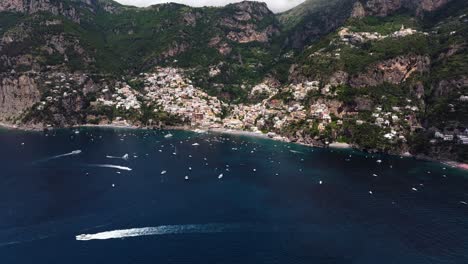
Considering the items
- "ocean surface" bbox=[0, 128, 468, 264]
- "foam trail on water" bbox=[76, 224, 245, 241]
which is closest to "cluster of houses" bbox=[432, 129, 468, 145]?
"ocean surface" bbox=[0, 128, 468, 264]

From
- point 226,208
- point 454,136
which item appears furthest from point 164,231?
point 454,136

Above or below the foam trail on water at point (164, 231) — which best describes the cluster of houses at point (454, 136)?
above

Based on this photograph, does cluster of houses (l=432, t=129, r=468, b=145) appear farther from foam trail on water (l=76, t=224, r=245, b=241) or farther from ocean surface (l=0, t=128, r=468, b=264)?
foam trail on water (l=76, t=224, r=245, b=241)

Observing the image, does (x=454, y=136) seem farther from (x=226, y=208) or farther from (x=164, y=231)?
(x=164, y=231)

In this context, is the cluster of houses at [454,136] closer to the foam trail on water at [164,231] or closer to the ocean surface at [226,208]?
the ocean surface at [226,208]

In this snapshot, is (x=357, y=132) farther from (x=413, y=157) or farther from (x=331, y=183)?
(x=331, y=183)

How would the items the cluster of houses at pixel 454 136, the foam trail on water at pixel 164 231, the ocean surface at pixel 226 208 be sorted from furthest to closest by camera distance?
the cluster of houses at pixel 454 136
the foam trail on water at pixel 164 231
the ocean surface at pixel 226 208

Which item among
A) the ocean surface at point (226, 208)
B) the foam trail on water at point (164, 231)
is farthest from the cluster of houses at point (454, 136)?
the foam trail on water at point (164, 231)
